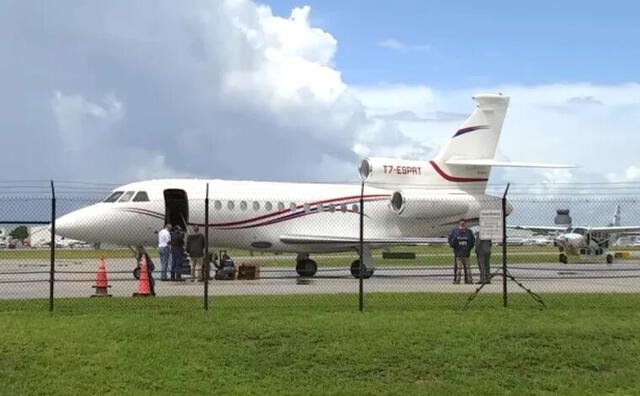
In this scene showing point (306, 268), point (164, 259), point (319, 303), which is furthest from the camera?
point (306, 268)

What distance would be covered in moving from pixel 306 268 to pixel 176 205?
5.39 metres

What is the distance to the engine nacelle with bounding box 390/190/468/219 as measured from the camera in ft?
101

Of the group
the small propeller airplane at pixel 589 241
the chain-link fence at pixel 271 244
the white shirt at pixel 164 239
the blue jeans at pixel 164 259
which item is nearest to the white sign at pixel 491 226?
the chain-link fence at pixel 271 244

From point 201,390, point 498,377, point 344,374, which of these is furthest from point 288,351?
point 498,377

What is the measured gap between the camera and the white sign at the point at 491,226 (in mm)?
16875

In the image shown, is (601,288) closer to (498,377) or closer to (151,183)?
(498,377)

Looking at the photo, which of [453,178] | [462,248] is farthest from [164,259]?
[453,178]

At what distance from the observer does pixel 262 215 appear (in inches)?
1148

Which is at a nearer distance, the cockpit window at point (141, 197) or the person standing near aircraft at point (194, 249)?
the person standing near aircraft at point (194, 249)

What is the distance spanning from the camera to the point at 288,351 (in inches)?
464

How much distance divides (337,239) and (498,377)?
17939mm

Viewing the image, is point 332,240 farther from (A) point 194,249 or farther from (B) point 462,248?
(A) point 194,249

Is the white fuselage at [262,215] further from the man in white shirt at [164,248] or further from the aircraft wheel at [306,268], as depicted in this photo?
the man in white shirt at [164,248]

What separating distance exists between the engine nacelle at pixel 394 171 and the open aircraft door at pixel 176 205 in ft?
23.2
